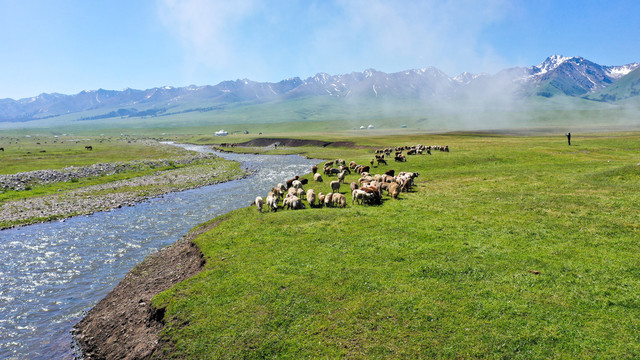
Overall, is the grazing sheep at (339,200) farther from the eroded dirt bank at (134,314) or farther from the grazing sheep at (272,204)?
the eroded dirt bank at (134,314)

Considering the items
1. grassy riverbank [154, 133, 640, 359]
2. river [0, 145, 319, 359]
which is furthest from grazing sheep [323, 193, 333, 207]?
river [0, 145, 319, 359]

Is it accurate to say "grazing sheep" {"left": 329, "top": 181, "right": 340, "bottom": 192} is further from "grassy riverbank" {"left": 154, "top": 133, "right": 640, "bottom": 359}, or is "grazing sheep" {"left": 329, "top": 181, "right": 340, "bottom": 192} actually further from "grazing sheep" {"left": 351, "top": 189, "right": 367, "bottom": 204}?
"grassy riverbank" {"left": 154, "top": 133, "right": 640, "bottom": 359}

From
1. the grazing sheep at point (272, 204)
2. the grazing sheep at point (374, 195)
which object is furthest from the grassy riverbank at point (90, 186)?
the grazing sheep at point (374, 195)

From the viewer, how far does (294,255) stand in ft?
57.3

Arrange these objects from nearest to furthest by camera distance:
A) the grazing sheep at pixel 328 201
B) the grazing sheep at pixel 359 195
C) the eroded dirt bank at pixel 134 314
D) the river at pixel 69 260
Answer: the eroded dirt bank at pixel 134 314 < the river at pixel 69 260 < the grazing sheep at pixel 359 195 < the grazing sheep at pixel 328 201

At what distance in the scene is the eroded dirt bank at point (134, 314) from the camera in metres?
12.6

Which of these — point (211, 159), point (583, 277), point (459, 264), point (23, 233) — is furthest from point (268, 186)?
point (211, 159)

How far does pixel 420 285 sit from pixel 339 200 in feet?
47.4

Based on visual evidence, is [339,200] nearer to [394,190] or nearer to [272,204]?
[394,190]

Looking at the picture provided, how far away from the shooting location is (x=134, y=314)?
14.3 m

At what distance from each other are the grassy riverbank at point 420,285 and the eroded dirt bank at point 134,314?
2.50 ft

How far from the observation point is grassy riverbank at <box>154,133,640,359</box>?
10.8m

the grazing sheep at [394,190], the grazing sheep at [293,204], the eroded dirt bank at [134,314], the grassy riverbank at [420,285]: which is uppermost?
the grazing sheep at [394,190]

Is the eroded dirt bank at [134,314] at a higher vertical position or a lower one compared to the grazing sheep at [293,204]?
lower
